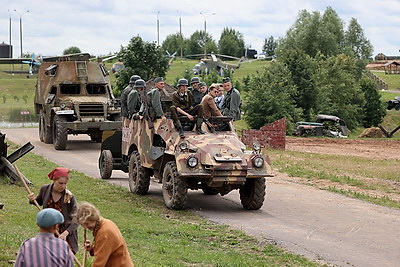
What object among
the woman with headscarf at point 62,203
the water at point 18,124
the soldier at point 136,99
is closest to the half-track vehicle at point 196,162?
the soldier at point 136,99

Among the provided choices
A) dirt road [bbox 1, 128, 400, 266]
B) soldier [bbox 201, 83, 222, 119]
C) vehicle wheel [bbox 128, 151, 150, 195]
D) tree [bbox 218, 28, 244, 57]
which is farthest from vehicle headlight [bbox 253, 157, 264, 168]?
tree [bbox 218, 28, 244, 57]

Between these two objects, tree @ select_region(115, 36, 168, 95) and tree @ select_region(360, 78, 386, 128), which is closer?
tree @ select_region(115, 36, 168, 95)

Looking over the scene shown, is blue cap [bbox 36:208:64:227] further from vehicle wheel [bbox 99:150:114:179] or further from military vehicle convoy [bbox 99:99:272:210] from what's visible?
vehicle wheel [bbox 99:150:114:179]

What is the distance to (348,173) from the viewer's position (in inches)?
1011

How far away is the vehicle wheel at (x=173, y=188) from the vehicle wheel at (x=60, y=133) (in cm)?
1400

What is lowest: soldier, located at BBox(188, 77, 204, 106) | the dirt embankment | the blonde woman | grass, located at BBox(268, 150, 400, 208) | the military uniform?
the dirt embankment

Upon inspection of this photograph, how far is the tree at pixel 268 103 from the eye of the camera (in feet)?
155

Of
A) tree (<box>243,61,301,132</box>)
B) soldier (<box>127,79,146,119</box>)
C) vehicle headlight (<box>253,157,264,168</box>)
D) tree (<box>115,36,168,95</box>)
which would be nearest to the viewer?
vehicle headlight (<box>253,157,264,168</box>)

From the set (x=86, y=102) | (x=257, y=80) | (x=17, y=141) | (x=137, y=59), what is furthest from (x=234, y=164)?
(x=137, y=59)

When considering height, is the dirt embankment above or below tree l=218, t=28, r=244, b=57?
below

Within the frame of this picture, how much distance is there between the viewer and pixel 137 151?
64.2ft

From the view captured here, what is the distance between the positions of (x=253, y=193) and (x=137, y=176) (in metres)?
3.12

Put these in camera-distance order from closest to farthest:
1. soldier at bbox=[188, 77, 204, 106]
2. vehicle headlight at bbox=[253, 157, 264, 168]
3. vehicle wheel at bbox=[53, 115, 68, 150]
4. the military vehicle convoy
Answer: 1. the military vehicle convoy
2. vehicle headlight at bbox=[253, 157, 264, 168]
3. soldier at bbox=[188, 77, 204, 106]
4. vehicle wheel at bbox=[53, 115, 68, 150]

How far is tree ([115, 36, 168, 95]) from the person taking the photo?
53219 millimetres
